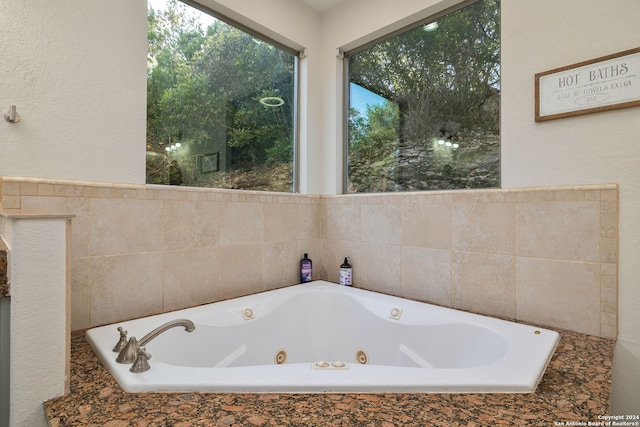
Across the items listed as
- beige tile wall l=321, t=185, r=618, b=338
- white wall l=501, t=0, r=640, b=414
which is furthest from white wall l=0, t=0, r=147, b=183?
white wall l=501, t=0, r=640, b=414

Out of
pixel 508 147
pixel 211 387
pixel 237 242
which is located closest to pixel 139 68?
pixel 237 242

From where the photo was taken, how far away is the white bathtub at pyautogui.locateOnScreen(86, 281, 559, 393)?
94cm

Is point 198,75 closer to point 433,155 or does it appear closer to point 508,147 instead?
point 433,155

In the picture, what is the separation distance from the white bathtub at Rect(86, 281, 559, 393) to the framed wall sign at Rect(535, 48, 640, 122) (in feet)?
3.17

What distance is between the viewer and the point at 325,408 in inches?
33.2

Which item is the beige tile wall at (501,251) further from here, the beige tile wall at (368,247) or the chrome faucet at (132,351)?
the chrome faucet at (132,351)

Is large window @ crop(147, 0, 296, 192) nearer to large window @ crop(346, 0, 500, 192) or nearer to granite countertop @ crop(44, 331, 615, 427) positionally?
large window @ crop(346, 0, 500, 192)

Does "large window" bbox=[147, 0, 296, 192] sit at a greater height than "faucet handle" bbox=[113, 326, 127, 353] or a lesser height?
greater

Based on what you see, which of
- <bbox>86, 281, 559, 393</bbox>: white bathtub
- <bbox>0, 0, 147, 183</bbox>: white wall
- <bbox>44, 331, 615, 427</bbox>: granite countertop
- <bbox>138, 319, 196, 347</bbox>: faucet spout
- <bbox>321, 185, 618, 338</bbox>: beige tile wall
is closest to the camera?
<bbox>44, 331, 615, 427</bbox>: granite countertop

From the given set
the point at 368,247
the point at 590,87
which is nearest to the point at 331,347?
the point at 368,247

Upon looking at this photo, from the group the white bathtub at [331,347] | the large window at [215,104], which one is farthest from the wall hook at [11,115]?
the white bathtub at [331,347]

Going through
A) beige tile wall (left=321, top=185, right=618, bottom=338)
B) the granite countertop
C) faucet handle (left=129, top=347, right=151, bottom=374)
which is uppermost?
beige tile wall (left=321, top=185, right=618, bottom=338)

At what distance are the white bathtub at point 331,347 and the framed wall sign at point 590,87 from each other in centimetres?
97

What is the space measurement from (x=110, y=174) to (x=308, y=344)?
1388mm
